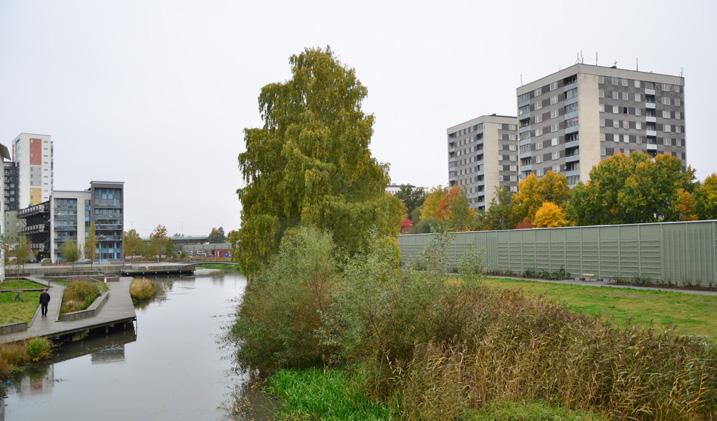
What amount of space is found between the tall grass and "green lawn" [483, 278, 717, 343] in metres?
3.13

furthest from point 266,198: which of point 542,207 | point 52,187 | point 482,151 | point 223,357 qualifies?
point 52,187

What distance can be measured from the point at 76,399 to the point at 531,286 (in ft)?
65.6

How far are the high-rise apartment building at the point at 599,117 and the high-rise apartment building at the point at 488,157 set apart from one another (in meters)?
17.7

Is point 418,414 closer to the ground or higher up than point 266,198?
closer to the ground

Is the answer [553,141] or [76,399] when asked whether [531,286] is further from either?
[553,141]

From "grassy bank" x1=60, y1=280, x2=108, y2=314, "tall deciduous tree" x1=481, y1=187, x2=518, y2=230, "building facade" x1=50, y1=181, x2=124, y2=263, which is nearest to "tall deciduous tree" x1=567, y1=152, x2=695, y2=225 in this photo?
"tall deciduous tree" x1=481, y1=187, x2=518, y2=230

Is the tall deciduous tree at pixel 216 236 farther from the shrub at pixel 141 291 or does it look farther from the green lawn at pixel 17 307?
the green lawn at pixel 17 307

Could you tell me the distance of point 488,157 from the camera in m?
104

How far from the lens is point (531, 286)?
26859 mm

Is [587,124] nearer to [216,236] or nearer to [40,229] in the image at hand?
[40,229]

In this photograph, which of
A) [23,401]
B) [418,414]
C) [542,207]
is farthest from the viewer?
[542,207]

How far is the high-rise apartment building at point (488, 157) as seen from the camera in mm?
104500

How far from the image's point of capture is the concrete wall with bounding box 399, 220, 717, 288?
22.6 m

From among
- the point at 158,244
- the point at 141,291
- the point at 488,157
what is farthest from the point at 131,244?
the point at 488,157
